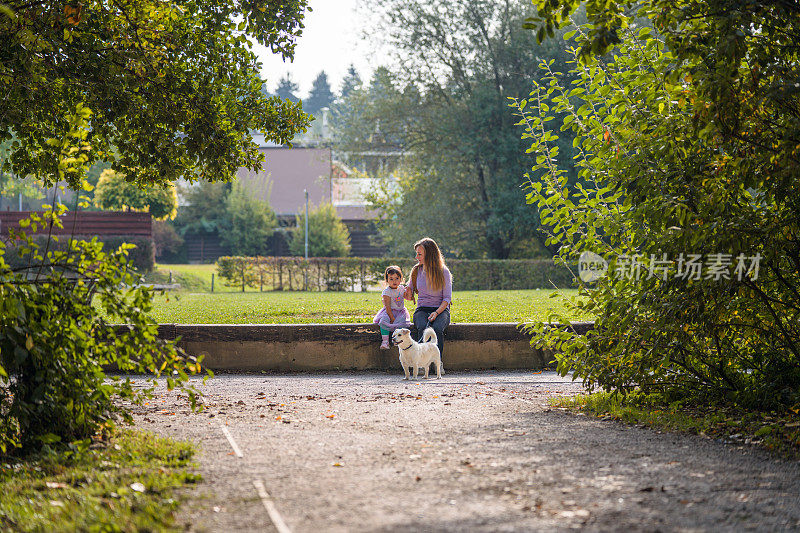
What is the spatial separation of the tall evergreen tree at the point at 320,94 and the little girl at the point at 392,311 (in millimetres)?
122870

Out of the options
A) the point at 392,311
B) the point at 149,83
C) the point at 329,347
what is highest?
the point at 149,83

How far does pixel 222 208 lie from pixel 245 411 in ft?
167

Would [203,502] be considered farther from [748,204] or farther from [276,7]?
[276,7]

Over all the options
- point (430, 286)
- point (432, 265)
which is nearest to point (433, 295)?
point (430, 286)

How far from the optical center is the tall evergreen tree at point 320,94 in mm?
132250

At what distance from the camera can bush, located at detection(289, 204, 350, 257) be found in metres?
49.2

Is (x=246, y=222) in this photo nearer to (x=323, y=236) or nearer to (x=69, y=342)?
(x=323, y=236)

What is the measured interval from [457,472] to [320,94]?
13119 cm

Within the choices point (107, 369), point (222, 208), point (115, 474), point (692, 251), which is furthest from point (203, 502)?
point (222, 208)

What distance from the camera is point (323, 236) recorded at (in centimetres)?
4950

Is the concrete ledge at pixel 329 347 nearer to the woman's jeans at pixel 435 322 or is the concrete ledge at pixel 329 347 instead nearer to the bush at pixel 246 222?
the woman's jeans at pixel 435 322

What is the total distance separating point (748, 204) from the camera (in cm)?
726

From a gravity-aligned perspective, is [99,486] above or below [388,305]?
below

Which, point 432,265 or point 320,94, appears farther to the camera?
point 320,94
